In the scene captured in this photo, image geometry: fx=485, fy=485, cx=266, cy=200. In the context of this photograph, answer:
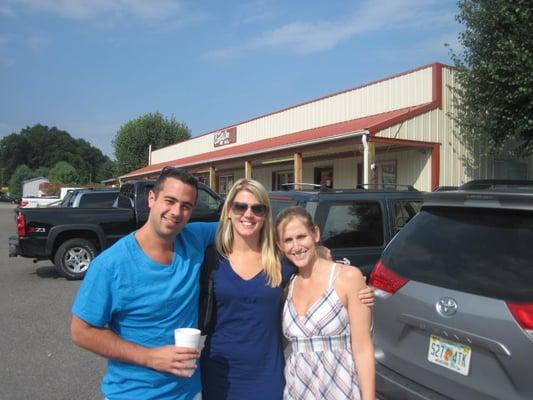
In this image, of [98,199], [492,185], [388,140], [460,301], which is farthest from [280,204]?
[388,140]

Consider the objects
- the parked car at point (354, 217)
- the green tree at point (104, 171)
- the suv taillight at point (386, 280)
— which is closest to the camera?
the suv taillight at point (386, 280)

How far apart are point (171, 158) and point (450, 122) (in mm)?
22091

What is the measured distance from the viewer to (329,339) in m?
2.21

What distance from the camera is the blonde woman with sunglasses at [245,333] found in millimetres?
2207

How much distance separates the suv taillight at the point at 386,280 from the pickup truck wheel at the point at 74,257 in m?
7.51

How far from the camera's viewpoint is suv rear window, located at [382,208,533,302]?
2400mm

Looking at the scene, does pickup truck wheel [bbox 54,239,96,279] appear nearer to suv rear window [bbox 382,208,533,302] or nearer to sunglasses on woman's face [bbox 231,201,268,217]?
suv rear window [bbox 382,208,533,302]

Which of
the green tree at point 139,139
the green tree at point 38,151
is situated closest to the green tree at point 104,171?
the green tree at point 38,151

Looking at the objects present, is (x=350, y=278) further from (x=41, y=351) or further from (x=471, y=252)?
(x=41, y=351)

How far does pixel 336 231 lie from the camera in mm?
5125

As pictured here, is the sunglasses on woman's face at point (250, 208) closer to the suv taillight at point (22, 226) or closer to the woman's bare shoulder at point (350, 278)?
the woman's bare shoulder at point (350, 278)

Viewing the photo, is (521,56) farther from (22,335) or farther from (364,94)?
(22,335)

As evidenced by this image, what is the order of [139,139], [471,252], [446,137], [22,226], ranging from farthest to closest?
[139,139] < [446,137] < [22,226] < [471,252]

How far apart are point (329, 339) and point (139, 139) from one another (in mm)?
49708
